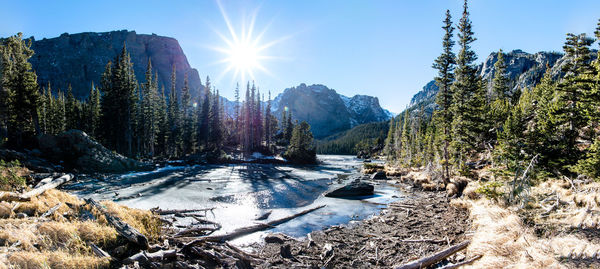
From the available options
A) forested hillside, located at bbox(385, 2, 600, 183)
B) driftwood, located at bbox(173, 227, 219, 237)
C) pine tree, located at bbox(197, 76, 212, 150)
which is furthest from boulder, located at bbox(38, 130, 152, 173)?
forested hillside, located at bbox(385, 2, 600, 183)

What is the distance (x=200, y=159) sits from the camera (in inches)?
2269

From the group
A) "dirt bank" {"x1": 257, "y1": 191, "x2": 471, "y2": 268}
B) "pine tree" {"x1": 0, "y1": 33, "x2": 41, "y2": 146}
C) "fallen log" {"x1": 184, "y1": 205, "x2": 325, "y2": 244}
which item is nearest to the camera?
"dirt bank" {"x1": 257, "y1": 191, "x2": 471, "y2": 268}

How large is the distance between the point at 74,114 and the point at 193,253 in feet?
231

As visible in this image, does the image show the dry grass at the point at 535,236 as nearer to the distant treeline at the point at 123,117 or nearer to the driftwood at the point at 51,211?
the driftwood at the point at 51,211

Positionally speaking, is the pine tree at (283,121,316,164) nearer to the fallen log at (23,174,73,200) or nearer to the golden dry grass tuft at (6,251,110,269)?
the fallen log at (23,174,73,200)

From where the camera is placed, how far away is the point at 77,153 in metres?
31.5

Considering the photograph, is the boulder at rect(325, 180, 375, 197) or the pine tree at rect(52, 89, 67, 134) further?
the pine tree at rect(52, 89, 67, 134)

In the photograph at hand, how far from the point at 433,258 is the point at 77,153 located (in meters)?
41.2

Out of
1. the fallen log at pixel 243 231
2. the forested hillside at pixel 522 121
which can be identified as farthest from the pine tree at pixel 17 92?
the forested hillside at pixel 522 121

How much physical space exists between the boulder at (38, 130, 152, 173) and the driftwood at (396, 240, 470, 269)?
123 feet

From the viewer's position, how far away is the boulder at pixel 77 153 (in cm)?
3038

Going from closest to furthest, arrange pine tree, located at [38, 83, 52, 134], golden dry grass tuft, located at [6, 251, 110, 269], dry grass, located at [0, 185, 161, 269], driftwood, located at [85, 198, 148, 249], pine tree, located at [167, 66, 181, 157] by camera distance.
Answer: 1. golden dry grass tuft, located at [6, 251, 110, 269]
2. dry grass, located at [0, 185, 161, 269]
3. driftwood, located at [85, 198, 148, 249]
4. pine tree, located at [38, 83, 52, 134]
5. pine tree, located at [167, 66, 181, 157]

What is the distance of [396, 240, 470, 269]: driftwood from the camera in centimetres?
793

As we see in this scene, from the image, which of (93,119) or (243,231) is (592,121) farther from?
(93,119)
